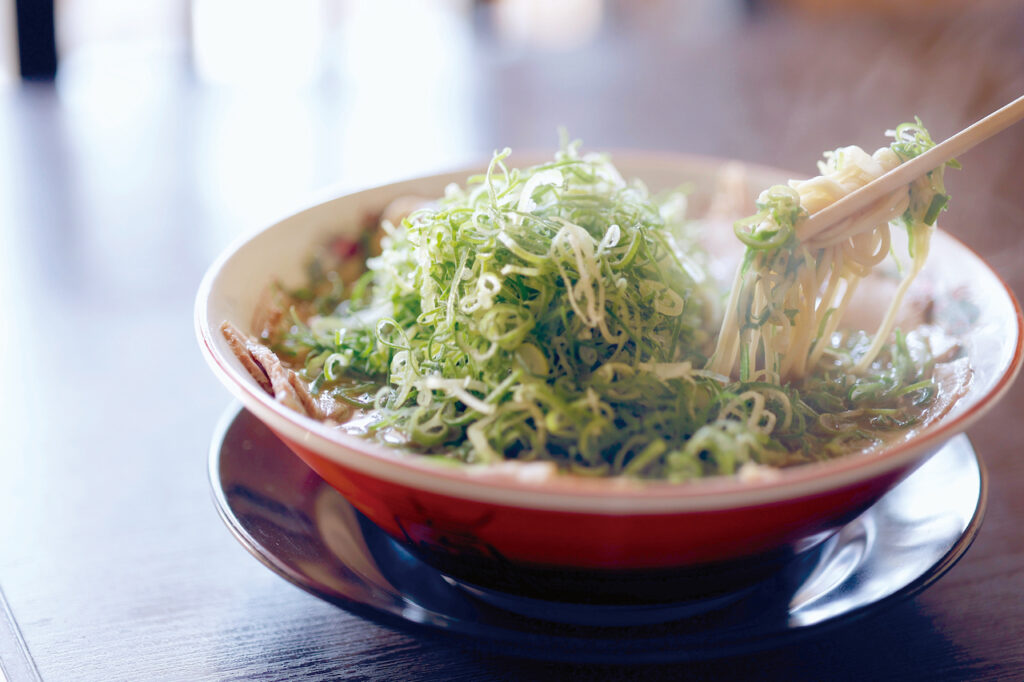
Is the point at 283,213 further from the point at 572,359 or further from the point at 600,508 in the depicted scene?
the point at 600,508

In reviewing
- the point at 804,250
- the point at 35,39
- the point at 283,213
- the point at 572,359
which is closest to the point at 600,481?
the point at 572,359

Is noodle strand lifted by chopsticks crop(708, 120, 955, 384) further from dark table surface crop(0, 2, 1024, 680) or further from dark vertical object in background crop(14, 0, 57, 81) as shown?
dark vertical object in background crop(14, 0, 57, 81)

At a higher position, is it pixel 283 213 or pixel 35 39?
pixel 35 39

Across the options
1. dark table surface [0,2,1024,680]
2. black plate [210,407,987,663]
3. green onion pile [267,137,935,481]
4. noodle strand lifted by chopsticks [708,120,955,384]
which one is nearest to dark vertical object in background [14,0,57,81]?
dark table surface [0,2,1024,680]

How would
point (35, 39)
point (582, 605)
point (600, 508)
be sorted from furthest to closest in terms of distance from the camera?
point (35, 39), point (582, 605), point (600, 508)

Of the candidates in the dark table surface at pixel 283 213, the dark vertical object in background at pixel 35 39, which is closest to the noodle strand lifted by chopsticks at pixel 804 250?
the dark table surface at pixel 283 213

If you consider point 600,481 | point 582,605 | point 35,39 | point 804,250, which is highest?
point 35,39
